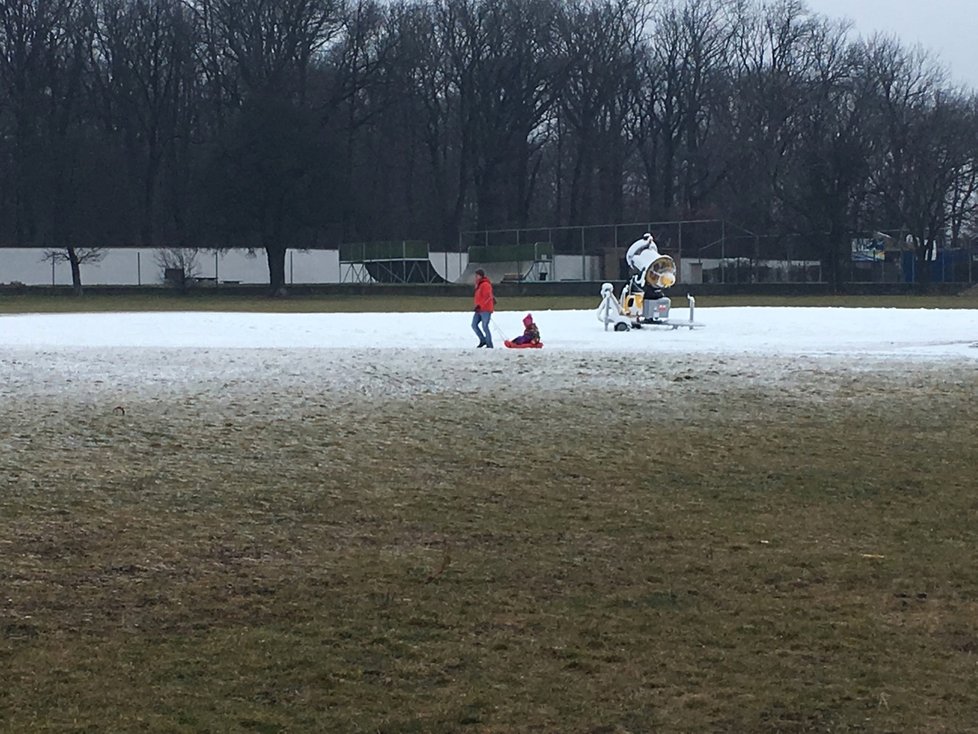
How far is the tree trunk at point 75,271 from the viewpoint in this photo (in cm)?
→ 7056

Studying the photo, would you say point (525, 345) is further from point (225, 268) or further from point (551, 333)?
point (225, 268)

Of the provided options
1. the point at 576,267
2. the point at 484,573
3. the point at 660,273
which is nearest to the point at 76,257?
the point at 576,267

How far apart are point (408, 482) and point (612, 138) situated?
8159 cm

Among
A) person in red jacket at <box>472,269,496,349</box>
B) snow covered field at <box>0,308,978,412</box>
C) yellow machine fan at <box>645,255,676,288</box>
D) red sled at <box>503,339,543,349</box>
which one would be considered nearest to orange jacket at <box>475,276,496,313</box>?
person in red jacket at <box>472,269,496,349</box>

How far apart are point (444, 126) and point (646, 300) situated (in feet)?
198

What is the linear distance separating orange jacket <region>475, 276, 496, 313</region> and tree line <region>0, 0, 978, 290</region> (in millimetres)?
46990

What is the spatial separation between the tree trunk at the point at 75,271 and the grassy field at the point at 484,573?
59.1 metres

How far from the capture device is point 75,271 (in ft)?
234

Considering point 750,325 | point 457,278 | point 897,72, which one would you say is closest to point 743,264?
point 457,278

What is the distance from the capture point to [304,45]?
79.9m

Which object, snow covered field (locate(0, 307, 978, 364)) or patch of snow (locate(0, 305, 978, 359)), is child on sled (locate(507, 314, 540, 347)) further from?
snow covered field (locate(0, 307, 978, 364))

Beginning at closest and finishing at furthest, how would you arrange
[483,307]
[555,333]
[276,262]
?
[483,307]
[555,333]
[276,262]

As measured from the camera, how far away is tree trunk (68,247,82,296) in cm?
7056

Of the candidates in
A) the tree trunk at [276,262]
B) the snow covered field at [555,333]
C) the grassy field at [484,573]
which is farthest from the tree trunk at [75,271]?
the grassy field at [484,573]
